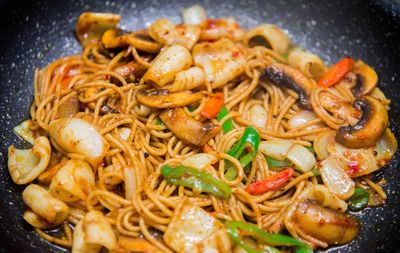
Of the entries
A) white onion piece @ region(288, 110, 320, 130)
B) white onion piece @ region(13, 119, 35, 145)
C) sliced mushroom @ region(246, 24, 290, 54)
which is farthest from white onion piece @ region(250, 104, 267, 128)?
white onion piece @ region(13, 119, 35, 145)

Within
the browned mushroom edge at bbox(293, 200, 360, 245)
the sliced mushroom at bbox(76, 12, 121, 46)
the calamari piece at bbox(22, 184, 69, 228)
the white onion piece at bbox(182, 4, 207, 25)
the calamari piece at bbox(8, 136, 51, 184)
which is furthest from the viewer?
the white onion piece at bbox(182, 4, 207, 25)

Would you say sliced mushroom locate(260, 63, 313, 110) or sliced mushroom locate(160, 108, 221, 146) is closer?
sliced mushroom locate(160, 108, 221, 146)

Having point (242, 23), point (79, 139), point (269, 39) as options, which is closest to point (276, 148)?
point (269, 39)

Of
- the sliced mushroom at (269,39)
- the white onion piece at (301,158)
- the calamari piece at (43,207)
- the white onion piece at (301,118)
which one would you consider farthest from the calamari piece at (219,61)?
the calamari piece at (43,207)

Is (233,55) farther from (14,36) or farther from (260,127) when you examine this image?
(14,36)

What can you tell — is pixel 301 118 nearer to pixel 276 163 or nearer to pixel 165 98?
pixel 276 163

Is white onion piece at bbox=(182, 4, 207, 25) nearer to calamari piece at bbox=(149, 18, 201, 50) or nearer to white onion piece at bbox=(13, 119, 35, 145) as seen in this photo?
calamari piece at bbox=(149, 18, 201, 50)
